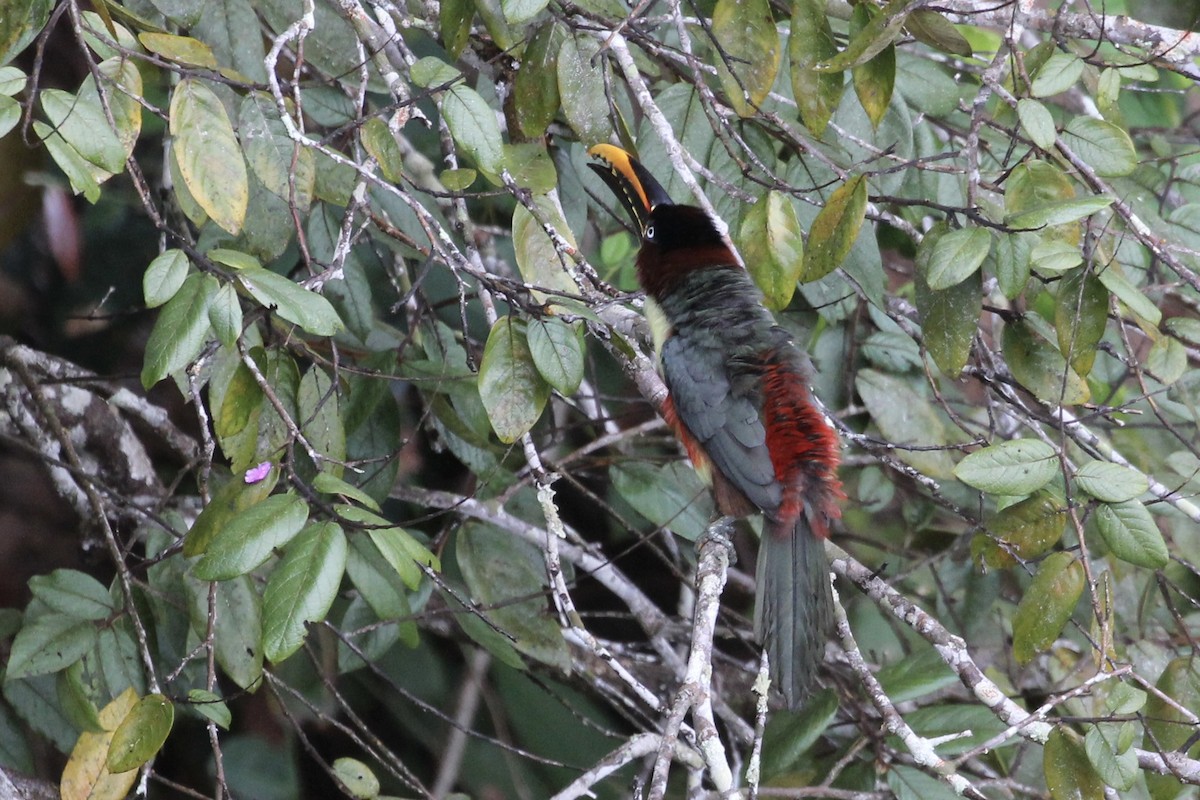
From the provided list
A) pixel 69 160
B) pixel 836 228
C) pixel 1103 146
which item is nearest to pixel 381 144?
pixel 69 160

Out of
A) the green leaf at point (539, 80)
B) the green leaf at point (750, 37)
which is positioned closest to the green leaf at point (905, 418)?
the green leaf at point (750, 37)

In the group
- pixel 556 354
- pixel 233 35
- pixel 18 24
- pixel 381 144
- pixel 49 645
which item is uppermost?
pixel 18 24

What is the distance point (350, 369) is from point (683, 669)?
4.26 ft

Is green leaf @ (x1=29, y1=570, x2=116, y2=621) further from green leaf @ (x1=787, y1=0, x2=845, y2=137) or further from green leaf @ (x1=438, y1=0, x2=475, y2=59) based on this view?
green leaf @ (x1=787, y1=0, x2=845, y2=137)

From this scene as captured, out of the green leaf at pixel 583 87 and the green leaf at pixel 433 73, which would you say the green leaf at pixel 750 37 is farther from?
the green leaf at pixel 433 73

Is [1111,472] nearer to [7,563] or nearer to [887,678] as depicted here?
[887,678]

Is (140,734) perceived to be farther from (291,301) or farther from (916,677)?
(916,677)

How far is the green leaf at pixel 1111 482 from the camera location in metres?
2.11

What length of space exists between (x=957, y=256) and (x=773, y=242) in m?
0.35

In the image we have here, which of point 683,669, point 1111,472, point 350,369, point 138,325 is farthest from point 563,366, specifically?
point 138,325

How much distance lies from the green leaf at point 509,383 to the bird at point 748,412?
0.66m

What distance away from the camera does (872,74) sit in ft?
7.36

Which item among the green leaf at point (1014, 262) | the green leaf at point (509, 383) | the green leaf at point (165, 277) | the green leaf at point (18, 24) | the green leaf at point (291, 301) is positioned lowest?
the green leaf at point (509, 383)

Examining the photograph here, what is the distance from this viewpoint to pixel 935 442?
3129 mm
